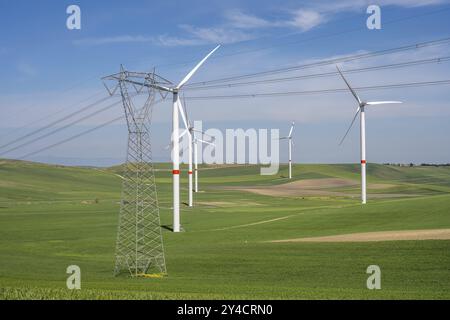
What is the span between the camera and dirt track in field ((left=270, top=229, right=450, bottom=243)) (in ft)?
117

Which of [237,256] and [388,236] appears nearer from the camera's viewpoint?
[237,256]

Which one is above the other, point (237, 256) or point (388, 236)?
point (388, 236)

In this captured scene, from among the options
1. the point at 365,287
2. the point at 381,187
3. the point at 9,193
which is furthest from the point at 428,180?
the point at 365,287

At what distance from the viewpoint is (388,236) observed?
38.0m

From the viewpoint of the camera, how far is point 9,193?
9950 centimetres

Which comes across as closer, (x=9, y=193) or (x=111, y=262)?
(x=111, y=262)

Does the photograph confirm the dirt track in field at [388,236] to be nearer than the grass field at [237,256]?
No

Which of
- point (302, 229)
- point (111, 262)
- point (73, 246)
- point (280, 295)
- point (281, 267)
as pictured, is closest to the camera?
point (280, 295)

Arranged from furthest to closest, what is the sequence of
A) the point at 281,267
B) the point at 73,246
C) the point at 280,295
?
the point at 73,246, the point at 281,267, the point at 280,295

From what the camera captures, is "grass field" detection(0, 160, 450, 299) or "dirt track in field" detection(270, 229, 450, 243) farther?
"dirt track in field" detection(270, 229, 450, 243)

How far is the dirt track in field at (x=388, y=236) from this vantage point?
35.7 m
